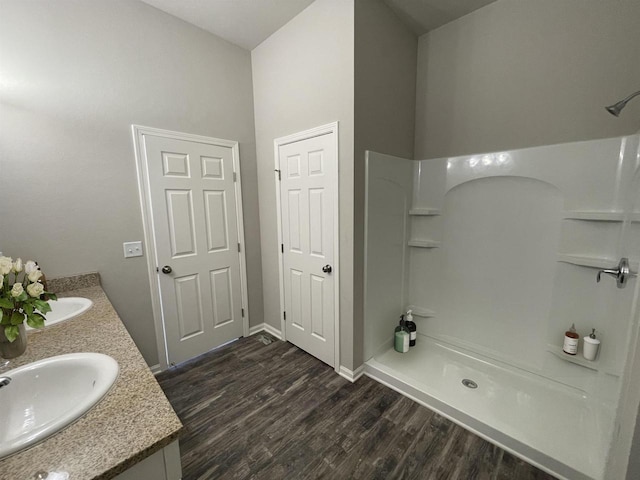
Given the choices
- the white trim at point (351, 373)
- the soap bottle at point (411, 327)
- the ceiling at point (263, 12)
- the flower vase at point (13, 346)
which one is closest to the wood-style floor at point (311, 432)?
the white trim at point (351, 373)

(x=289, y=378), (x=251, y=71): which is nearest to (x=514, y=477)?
(x=289, y=378)

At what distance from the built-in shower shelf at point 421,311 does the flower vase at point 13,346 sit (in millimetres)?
2667

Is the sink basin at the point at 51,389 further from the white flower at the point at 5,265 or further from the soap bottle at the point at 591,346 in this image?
the soap bottle at the point at 591,346

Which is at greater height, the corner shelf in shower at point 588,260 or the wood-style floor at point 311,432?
the corner shelf in shower at point 588,260

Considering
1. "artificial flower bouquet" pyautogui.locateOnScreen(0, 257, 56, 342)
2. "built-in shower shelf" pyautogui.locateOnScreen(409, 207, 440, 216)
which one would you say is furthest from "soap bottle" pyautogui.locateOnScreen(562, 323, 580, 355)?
"artificial flower bouquet" pyautogui.locateOnScreen(0, 257, 56, 342)

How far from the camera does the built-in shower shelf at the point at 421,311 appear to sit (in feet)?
8.33

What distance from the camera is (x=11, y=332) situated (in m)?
0.90

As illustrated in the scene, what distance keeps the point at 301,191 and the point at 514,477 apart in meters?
2.29

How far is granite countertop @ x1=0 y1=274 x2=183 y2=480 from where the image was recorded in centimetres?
59

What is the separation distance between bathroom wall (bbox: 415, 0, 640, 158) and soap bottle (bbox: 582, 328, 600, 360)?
4.41 ft

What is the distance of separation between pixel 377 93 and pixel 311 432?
8.13ft

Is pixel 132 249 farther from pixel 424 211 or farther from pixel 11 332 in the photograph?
pixel 424 211

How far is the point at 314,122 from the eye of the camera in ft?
6.88

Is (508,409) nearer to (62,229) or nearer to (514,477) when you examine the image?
(514,477)
